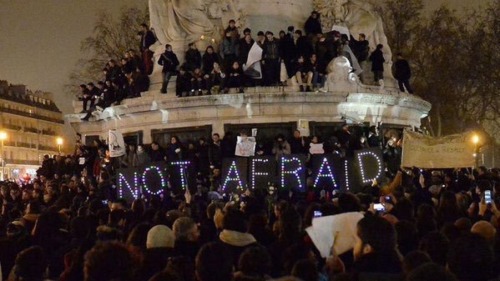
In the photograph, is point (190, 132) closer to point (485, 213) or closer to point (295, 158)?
point (295, 158)

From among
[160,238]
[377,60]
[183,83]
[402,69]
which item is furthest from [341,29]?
[160,238]

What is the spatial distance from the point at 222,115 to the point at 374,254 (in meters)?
14.1

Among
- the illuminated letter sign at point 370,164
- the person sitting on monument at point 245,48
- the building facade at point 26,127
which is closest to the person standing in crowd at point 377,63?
the person sitting on monument at point 245,48

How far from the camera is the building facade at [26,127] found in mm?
83062

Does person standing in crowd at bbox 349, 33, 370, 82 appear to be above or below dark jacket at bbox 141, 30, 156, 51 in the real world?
below

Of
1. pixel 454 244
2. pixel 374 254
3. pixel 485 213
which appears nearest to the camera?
pixel 454 244

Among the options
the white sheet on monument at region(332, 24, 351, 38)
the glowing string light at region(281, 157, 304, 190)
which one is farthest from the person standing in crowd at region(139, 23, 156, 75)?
the glowing string light at region(281, 157, 304, 190)

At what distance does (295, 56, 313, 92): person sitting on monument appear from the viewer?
1880 centimetres

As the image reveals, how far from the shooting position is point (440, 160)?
14078mm

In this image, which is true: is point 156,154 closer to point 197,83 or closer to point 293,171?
point 197,83

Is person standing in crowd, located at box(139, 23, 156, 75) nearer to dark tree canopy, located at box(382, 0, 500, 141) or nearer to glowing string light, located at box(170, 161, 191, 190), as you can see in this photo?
glowing string light, located at box(170, 161, 191, 190)

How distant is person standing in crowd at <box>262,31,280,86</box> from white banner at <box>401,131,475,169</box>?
5.41 meters

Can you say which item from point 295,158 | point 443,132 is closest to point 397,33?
point 443,132

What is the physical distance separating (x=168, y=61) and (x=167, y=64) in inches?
3.4
